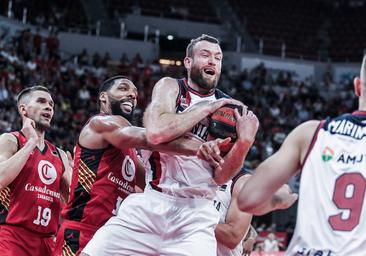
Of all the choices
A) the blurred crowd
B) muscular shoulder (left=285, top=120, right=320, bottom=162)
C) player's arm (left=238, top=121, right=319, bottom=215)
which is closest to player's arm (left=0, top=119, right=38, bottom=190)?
player's arm (left=238, top=121, right=319, bottom=215)

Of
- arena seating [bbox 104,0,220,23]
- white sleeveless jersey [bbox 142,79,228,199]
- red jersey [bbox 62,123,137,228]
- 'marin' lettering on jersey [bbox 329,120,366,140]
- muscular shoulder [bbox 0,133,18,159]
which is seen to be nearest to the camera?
'marin' lettering on jersey [bbox 329,120,366,140]

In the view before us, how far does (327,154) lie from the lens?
10.7ft

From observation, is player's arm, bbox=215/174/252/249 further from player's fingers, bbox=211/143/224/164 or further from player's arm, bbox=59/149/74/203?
player's arm, bbox=59/149/74/203

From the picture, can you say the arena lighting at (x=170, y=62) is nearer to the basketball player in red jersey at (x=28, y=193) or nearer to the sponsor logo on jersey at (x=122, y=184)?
the basketball player in red jersey at (x=28, y=193)

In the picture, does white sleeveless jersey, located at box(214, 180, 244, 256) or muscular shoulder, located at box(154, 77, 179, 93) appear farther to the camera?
white sleeveless jersey, located at box(214, 180, 244, 256)

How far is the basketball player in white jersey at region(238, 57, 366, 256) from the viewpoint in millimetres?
3174

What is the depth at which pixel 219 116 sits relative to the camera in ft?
15.0

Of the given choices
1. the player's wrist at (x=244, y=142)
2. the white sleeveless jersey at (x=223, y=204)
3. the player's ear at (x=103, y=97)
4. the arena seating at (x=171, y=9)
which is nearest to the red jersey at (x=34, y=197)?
the player's ear at (x=103, y=97)

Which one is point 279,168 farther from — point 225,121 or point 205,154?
point 225,121

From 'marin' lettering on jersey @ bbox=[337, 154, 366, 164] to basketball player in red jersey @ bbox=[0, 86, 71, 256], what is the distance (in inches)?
128

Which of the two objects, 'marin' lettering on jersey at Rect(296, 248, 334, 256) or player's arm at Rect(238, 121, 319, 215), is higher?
player's arm at Rect(238, 121, 319, 215)

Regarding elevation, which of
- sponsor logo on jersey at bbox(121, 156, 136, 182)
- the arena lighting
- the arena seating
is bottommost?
sponsor logo on jersey at bbox(121, 156, 136, 182)

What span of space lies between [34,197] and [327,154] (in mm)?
3342

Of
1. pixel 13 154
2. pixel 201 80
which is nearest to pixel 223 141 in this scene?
pixel 201 80
